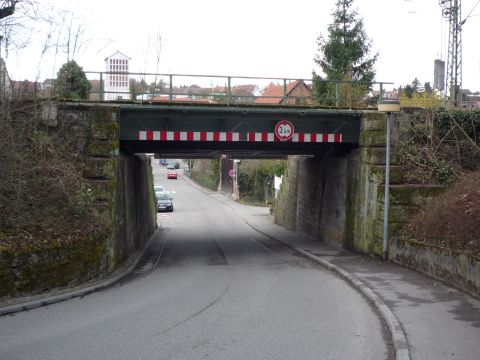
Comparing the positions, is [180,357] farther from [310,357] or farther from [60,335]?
[60,335]

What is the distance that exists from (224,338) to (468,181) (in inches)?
368

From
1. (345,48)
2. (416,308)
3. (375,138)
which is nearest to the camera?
(416,308)

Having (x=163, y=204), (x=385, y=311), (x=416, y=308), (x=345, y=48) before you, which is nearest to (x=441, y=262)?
(x=416, y=308)

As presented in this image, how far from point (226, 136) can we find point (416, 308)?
29.4 ft

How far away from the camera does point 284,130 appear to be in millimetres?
16688

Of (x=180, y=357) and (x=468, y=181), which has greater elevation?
(x=468, y=181)

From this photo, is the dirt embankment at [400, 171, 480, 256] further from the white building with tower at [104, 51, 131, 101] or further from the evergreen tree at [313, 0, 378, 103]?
the evergreen tree at [313, 0, 378, 103]

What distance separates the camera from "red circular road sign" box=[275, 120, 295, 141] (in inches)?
656

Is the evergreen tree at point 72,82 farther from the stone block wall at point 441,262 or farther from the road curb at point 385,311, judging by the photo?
the stone block wall at point 441,262

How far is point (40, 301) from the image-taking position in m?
10.1

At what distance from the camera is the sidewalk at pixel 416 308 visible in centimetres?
689

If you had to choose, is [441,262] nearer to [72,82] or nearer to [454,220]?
[454,220]

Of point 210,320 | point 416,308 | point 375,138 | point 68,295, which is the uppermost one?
point 375,138

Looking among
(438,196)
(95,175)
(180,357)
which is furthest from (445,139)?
(180,357)
